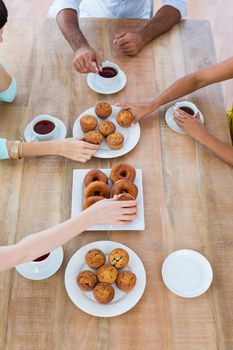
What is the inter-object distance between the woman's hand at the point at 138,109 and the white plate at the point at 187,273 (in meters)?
0.50

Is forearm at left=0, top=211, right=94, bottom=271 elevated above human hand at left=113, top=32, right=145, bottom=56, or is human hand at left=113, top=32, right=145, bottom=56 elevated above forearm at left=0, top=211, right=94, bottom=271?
human hand at left=113, top=32, right=145, bottom=56

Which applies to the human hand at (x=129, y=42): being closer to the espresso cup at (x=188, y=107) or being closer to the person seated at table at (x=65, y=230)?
the espresso cup at (x=188, y=107)

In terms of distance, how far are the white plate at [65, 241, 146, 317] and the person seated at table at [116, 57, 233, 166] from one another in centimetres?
46

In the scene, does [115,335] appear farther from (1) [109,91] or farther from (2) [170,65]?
(2) [170,65]

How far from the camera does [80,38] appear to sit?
1.60 meters

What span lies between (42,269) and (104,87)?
0.71m

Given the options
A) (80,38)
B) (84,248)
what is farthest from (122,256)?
(80,38)

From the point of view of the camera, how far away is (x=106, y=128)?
135 centimetres

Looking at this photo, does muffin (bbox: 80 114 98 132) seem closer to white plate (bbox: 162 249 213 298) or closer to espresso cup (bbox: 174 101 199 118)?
espresso cup (bbox: 174 101 199 118)

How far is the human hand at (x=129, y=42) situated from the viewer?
1580 millimetres

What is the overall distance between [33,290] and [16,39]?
40.9 inches

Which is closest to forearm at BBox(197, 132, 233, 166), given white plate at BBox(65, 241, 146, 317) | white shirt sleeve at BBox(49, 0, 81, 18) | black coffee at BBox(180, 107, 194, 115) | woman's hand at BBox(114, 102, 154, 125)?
black coffee at BBox(180, 107, 194, 115)

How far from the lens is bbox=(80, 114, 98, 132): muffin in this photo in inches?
53.8

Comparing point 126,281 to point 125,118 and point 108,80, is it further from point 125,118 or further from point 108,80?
point 108,80
